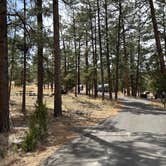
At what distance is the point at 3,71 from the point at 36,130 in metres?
3.99

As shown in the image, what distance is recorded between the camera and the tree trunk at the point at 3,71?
16.9m

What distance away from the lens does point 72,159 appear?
1111 centimetres

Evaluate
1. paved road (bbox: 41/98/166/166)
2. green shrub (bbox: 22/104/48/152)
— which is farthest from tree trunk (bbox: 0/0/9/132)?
paved road (bbox: 41/98/166/166)

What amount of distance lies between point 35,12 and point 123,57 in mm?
40312

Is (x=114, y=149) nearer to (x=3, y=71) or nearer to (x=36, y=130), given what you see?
(x=36, y=130)

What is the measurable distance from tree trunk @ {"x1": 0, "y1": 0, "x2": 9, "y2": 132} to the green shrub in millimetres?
1666

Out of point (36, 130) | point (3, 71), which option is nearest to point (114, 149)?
point (36, 130)

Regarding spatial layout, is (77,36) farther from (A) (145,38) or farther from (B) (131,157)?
(B) (131,157)

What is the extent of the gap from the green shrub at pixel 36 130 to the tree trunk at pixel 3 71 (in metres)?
1.67

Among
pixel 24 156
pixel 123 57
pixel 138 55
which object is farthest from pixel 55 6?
pixel 138 55

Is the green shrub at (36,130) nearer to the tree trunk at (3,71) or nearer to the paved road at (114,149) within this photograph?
the paved road at (114,149)

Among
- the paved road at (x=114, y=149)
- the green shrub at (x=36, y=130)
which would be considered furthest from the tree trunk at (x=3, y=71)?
the paved road at (x=114, y=149)

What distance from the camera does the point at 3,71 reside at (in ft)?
56.0

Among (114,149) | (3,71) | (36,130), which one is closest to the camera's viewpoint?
(114,149)
